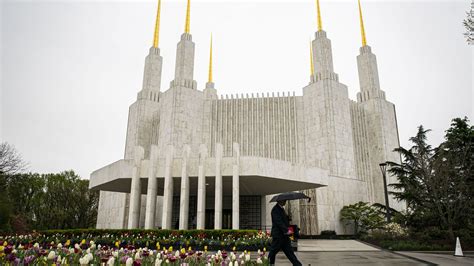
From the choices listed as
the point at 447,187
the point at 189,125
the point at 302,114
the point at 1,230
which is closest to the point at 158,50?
the point at 189,125

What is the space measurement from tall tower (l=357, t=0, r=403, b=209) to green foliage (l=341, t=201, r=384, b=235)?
7.23 m

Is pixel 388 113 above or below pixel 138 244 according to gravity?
above

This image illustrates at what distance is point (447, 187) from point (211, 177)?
1412 cm

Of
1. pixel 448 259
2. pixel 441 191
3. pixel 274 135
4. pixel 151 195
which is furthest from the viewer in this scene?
pixel 274 135

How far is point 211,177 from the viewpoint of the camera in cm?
2255

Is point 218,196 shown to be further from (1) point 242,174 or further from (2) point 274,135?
(2) point 274,135

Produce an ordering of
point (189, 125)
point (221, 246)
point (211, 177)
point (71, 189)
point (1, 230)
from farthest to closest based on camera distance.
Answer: point (71, 189) < point (189, 125) < point (211, 177) < point (1, 230) < point (221, 246)

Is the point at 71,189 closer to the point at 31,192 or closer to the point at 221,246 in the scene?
the point at 31,192

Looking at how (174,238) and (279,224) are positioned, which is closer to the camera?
(279,224)

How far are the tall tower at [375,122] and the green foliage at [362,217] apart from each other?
285 inches

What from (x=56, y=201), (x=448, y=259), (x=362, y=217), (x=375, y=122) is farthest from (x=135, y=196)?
(x=375, y=122)

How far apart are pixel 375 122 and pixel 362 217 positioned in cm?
1483

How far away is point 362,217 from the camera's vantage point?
29.9 metres

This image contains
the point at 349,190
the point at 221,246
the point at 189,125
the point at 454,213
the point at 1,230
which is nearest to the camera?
the point at 221,246
